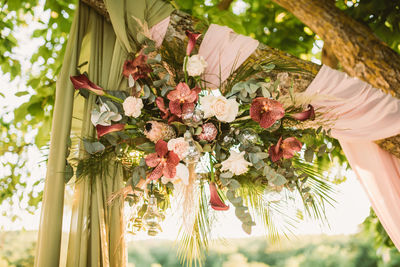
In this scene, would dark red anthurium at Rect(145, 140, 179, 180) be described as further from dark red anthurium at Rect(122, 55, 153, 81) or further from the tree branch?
the tree branch

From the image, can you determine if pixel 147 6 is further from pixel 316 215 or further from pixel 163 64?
pixel 316 215

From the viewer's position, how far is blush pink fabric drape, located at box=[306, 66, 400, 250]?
166 cm

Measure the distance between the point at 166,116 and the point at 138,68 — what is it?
0.72 feet

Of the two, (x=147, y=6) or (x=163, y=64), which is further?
(x=147, y=6)

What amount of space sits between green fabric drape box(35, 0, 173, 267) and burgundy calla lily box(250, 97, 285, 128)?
547 millimetres

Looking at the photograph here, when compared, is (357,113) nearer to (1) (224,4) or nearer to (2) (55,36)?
(1) (224,4)

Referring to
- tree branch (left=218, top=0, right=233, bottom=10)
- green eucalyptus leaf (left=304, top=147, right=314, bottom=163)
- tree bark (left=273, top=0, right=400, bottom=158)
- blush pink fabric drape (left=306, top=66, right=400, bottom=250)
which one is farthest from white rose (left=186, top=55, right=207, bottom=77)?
tree branch (left=218, top=0, right=233, bottom=10)

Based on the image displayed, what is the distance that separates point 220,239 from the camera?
1.15 m

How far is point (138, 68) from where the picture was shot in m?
1.21

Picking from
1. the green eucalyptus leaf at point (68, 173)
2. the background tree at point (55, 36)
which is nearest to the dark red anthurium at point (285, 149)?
the green eucalyptus leaf at point (68, 173)

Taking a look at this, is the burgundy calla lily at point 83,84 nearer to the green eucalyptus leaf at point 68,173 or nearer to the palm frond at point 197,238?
the green eucalyptus leaf at point 68,173

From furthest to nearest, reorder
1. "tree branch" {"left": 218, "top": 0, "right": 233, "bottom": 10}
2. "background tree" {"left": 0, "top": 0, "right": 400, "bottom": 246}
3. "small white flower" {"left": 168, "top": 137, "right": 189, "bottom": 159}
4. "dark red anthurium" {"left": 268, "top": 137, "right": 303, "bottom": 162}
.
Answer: "tree branch" {"left": 218, "top": 0, "right": 233, "bottom": 10} < "background tree" {"left": 0, "top": 0, "right": 400, "bottom": 246} < "dark red anthurium" {"left": 268, "top": 137, "right": 303, "bottom": 162} < "small white flower" {"left": 168, "top": 137, "right": 189, "bottom": 159}

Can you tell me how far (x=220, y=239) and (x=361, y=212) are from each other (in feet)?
7.36

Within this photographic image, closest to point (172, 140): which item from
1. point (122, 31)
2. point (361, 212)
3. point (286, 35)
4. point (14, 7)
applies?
point (122, 31)
